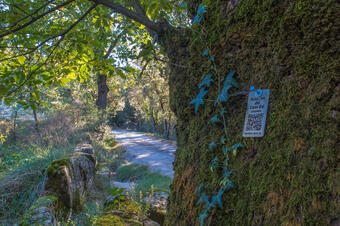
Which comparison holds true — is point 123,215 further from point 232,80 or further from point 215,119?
point 232,80

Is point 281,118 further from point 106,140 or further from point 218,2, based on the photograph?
point 106,140

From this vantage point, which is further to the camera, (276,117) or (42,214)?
(42,214)

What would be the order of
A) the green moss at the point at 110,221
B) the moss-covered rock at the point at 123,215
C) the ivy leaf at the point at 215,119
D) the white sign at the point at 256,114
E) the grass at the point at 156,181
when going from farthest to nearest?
the grass at the point at 156,181
the moss-covered rock at the point at 123,215
the green moss at the point at 110,221
the ivy leaf at the point at 215,119
the white sign at the point at 256,114

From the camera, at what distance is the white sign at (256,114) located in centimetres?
148

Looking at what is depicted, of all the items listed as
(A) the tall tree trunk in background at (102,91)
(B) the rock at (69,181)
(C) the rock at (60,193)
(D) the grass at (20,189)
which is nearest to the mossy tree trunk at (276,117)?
(C) the rock at (60,193)

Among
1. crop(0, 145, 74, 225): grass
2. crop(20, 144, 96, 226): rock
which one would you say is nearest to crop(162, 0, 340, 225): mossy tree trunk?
crop(20, 144, 96, 226): rock

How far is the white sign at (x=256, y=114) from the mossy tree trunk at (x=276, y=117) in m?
0.04

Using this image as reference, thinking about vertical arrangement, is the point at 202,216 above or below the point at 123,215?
above

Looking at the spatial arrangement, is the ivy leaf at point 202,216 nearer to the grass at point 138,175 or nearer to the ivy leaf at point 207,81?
the ivy leaf at point 207,81

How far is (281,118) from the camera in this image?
136 cm

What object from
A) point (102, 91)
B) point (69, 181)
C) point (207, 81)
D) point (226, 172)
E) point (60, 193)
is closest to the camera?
point (226, 172)

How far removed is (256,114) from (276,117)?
15cm

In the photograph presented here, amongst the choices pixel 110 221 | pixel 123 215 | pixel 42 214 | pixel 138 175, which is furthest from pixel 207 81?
pixel 138 175

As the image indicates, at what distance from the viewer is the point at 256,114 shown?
5.00ft
